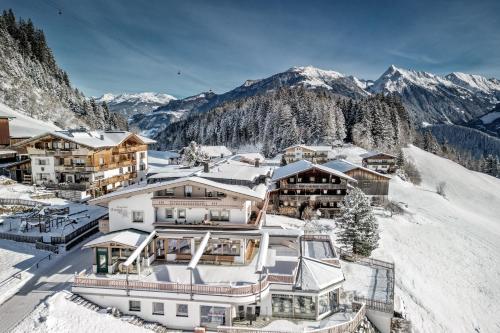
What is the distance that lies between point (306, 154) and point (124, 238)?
74.6 m

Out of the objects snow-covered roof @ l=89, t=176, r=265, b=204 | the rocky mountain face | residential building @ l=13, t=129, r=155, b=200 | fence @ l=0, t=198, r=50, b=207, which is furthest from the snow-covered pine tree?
the rocky mountain face

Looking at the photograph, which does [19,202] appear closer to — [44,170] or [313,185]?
[44,170]

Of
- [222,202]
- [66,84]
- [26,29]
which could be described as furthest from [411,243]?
[26,29]

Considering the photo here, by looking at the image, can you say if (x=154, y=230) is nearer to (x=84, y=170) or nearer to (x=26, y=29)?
(x=84, y=170)

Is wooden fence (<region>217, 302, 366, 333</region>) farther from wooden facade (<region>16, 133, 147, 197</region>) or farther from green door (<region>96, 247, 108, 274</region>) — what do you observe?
wooden facade (<region>16, 133, 147, 197</region>)

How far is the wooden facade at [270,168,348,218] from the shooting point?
167 ft

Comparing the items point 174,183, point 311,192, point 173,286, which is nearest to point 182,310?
point 173,286

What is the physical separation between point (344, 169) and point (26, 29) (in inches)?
5144

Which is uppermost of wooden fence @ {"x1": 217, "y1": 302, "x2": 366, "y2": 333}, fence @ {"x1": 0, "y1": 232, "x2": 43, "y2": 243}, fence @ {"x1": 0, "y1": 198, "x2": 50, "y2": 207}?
fence @ {"x1": 0, "y1": 198, "x2": 50, "y2": 207}

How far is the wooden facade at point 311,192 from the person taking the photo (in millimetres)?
50969

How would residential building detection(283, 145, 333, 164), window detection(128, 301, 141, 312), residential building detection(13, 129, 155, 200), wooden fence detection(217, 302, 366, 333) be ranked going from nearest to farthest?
wooden fence detection(217, 302, 366, 333)
window detection(128, 301, 141, 312)
residential building detection(13, 129, 155, 200)
residential building detection(283, 145, 333, 164)

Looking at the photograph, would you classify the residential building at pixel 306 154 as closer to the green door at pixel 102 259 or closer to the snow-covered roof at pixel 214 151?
the snow-covered roof at pixel 214 151

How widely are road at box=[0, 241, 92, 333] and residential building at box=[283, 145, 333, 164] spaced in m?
70.6

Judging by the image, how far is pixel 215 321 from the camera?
68.9 ft
